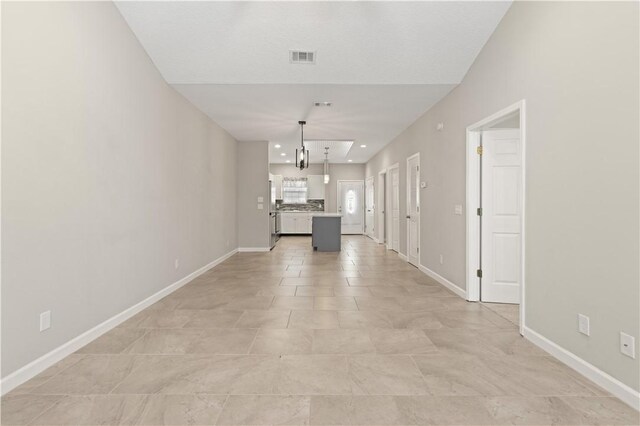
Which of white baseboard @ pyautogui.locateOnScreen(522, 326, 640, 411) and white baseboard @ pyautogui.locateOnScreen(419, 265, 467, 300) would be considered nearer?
white baseboard @ pyautogui.locateOnScreen(522, 326, 640, 411)

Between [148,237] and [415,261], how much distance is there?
4537 millimetres

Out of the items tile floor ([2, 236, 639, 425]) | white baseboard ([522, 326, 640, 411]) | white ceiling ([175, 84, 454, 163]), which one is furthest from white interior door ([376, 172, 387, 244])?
white baseboard ([522, 326, 640, 411])

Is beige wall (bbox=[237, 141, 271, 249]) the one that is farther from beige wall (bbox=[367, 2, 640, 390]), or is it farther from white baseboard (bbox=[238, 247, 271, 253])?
beige wall (bbox=[367, 2, 640, 390])

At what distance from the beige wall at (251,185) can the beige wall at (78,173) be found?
344cm

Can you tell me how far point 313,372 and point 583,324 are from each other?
192 centimetres

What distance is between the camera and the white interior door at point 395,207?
24.2ft

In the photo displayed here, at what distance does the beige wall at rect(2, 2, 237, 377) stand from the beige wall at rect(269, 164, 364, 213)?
809 centimetres

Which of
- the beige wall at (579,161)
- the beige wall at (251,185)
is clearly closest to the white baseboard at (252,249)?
the beige wall at (251,185)

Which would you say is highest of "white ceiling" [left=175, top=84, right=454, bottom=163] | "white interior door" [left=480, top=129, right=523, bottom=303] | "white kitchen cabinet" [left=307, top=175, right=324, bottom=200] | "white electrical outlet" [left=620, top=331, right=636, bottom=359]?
"white ceiling" [left=175, top=84, right=454, bottom=163]

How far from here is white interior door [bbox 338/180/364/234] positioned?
40.0 feet

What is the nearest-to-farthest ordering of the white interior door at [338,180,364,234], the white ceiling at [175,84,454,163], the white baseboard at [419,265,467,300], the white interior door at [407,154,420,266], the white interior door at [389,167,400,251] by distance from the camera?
the white baseboard at [419,265,467,300], the white ceiling at [175,84,454,163], the white interior door at [407,154,420,266], the white interior door at [389,167,400,251], the white interior door at [338,180,364,234]

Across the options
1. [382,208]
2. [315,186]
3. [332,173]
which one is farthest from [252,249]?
[332,173]

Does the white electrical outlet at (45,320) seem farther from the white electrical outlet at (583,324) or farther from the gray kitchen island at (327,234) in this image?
the gray kitchen island at (327,234)

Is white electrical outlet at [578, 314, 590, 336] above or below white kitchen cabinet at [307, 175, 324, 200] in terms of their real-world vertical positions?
below
